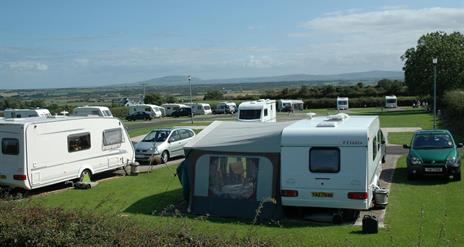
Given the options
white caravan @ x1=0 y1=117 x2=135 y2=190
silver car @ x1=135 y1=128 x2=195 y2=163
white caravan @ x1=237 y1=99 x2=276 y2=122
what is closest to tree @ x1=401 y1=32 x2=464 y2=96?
white caravan @ x1=237 y1=99 x2=276 y2=122

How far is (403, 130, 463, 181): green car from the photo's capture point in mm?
16094

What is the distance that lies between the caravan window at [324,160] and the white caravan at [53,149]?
8.72 meters

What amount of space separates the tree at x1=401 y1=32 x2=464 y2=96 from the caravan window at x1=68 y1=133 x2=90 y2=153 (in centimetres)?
4604

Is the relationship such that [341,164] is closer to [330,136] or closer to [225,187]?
[330,136]

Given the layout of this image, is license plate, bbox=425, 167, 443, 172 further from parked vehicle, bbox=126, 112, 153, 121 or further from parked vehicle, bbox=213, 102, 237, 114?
parked vehicle, bbox=213, 102, 237, 114

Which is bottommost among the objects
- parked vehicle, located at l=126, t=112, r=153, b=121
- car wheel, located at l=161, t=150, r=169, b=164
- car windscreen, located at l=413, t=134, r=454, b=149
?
parked vehicle, located at l=126, t=112, r=153, b=121

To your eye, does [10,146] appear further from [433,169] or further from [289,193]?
[433,169]

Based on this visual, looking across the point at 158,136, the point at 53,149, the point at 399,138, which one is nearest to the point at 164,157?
the point at 158,136

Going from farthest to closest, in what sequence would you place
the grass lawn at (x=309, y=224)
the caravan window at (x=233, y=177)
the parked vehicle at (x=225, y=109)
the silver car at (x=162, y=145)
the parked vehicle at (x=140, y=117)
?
the parked vehicle at (x=225, y=109), the parked vehicle at (x=140, y=117), the silver car at (x=162, y=145), the caravan window at (x=233, y=177), the grass lawn at (x=309, y=224)

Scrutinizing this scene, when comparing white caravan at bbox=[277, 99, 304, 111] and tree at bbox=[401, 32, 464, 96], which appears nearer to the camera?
tree at bbox=[401, 32, 464, 96]

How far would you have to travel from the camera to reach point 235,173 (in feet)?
43.6

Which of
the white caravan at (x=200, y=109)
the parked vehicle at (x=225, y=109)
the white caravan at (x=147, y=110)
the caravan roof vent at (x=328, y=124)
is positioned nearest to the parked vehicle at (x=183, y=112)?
the white caravan at (x=147, y=110)

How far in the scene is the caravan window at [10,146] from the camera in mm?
16047

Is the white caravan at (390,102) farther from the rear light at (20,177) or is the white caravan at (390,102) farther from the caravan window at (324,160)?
the caravan window at (324,160)
